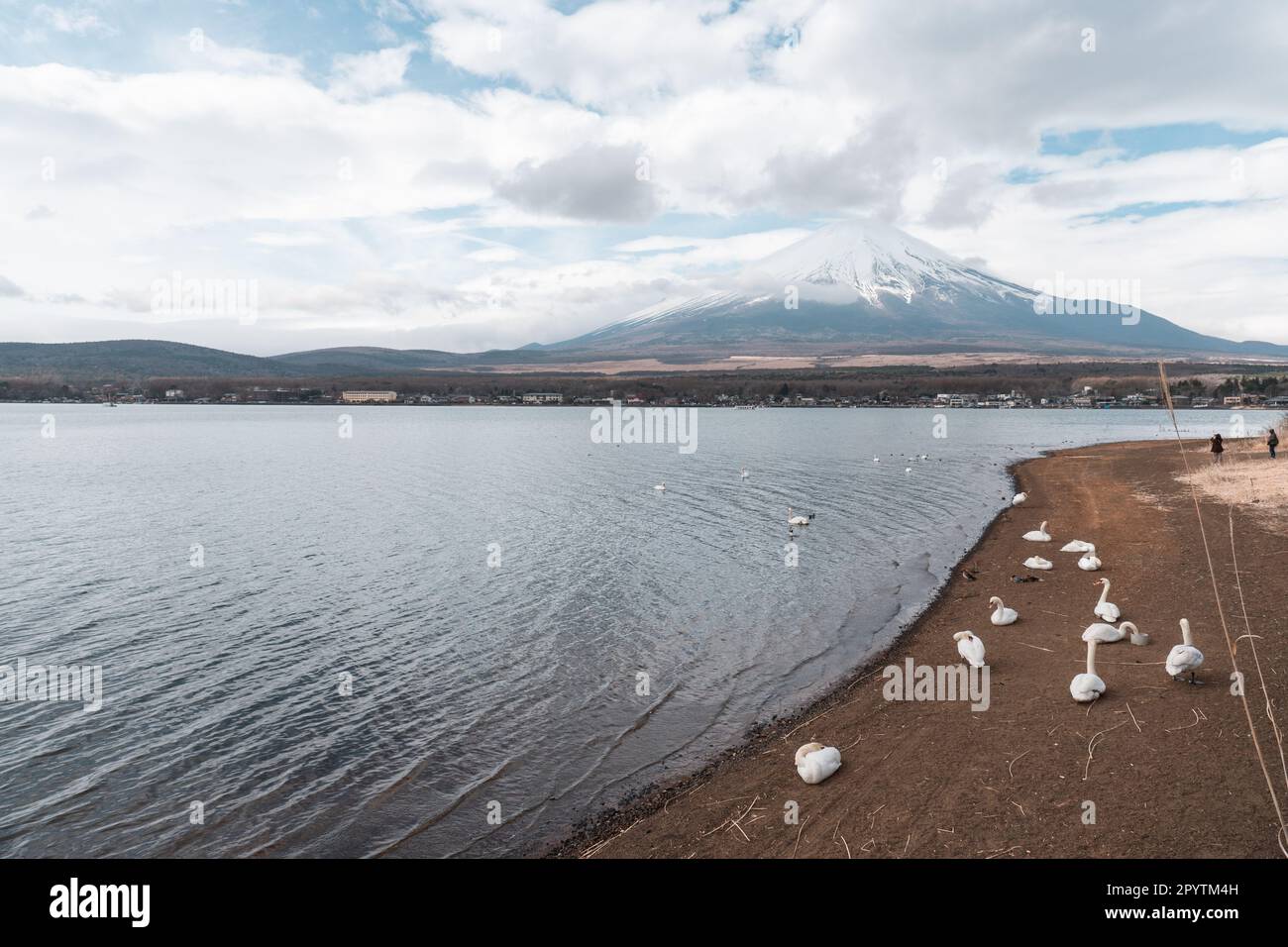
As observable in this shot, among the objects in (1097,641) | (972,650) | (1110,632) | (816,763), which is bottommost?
(816,763)

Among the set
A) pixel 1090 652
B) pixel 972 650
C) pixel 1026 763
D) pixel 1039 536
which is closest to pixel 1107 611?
pixel 972 650

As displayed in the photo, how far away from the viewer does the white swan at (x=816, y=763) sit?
11.5m

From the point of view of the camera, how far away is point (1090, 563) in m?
22.3

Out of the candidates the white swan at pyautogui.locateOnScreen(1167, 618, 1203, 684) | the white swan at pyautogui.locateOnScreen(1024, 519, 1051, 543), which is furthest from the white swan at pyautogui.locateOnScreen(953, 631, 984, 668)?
the white swan at pyautogui.locateOnScreen(1024, 519, 1051, 543)

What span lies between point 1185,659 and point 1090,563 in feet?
34.2

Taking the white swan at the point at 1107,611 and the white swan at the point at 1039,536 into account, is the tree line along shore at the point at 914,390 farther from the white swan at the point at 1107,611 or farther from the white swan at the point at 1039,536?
the white swan at the point at 1107,611

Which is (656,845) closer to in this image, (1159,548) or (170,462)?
(1159,548)

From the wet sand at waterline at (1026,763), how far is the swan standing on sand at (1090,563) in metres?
2.29

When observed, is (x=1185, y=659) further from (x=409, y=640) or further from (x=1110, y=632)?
(x=409, y=640)

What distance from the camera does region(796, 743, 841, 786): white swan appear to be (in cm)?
1149

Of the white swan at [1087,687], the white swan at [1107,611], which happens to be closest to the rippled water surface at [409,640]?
the white swan at [1107,611]

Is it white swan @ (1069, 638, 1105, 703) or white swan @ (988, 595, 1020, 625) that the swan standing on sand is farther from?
white swan @ (1069, 638, 1105, 703)

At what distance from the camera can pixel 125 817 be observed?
11.4 m

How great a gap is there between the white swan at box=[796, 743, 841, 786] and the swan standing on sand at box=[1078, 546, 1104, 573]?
14.8 meters
